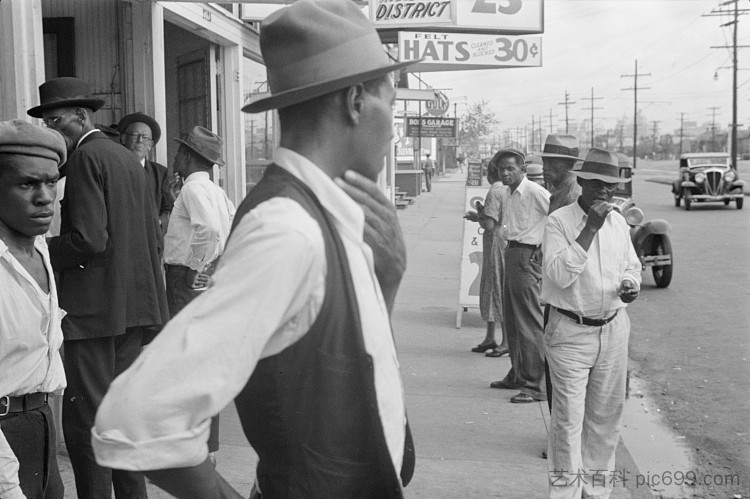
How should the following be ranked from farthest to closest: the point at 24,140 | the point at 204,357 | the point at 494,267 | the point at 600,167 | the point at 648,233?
the point at 648,233 < the point at 494,267 < the point at 600,167 < the point at 24,140 < the point at 204,357

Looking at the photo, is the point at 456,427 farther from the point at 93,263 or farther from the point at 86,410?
the point at 93,263

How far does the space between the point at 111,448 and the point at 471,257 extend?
29.1 ft

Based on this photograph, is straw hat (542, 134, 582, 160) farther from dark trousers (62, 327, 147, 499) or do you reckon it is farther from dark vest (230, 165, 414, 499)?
dark vest (230, 165, 414, 499)

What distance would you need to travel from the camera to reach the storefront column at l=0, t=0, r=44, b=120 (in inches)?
199

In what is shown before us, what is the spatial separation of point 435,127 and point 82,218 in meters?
36.3

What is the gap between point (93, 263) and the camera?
13.6 feet

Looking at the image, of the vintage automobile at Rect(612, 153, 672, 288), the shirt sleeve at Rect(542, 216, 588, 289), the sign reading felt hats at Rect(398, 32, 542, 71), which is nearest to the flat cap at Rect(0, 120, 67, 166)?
the shirt sleeve at Rect(542, 216, 588, 289)

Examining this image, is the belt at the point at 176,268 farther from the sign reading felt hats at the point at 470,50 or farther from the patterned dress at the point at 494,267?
the sign reading felt hats at the point at 470,50

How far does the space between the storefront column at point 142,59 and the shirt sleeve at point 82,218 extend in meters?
3.23

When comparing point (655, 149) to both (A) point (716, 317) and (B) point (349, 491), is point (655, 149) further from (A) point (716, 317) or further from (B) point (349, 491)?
(B) point (349, 491)

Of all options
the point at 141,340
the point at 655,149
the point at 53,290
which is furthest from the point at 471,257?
the point at 655,149

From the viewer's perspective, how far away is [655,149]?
5851 inches

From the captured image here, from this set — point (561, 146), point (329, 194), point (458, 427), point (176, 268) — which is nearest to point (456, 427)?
point (458, 427)

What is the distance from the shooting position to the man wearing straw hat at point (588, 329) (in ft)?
15.3
